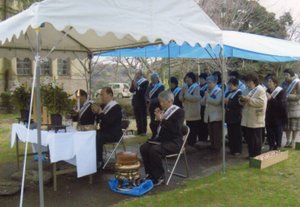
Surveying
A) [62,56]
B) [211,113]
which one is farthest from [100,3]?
[62,56]

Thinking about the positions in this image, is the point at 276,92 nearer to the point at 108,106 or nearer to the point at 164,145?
the point at 164,145

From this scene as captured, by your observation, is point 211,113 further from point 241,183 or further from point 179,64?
point 179,64

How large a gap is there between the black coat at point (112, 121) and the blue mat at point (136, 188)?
976 millimetres

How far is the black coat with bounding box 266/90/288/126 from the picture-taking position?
287 inches

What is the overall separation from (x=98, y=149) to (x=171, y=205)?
1794 millimetres

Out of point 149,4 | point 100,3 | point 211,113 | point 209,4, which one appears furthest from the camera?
point 209,4

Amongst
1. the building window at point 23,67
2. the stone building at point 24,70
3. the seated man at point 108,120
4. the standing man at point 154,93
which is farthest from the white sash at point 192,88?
the building window at point 23,67

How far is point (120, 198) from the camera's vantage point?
185 inches

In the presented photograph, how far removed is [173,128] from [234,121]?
2.31 metres

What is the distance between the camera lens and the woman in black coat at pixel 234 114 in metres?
6.92

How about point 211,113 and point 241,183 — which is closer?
point 241,183

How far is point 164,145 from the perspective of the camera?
5.07 m

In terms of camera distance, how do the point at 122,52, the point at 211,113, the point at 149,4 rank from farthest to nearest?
the point at 122,52 < the point at 211,113 < the point at 149,4

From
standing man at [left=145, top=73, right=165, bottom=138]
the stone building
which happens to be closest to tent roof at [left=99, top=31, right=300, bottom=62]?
standing man at [left=145, top=73, right=165, bottom=138]
